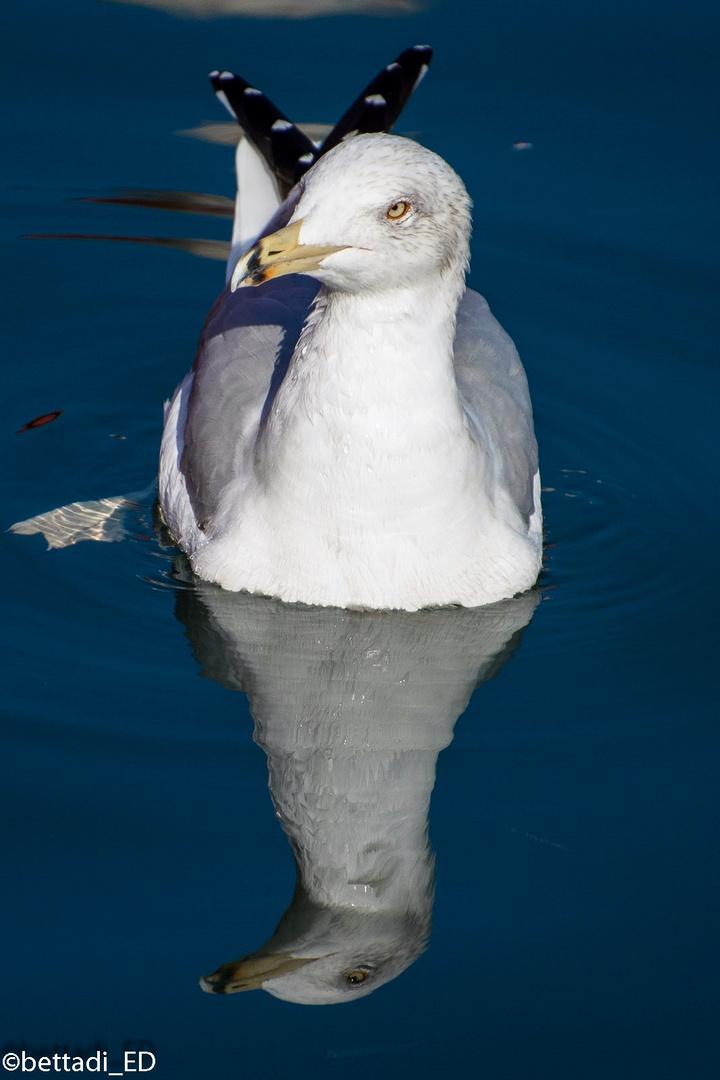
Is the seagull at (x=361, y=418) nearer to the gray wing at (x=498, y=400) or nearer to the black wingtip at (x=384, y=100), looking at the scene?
the gray wing at (x=498, y=400)

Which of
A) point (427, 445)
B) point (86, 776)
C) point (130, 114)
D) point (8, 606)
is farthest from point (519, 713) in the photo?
point (130, 114)

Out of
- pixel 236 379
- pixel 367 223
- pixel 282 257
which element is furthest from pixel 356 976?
pixel 236 379

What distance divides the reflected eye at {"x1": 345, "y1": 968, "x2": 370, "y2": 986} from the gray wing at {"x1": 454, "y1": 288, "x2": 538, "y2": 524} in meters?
2.34

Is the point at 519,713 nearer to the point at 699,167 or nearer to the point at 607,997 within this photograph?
the point at 607,997

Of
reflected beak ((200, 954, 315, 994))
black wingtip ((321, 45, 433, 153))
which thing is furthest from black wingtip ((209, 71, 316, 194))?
reflected beak ((200, 954, 315, 994))

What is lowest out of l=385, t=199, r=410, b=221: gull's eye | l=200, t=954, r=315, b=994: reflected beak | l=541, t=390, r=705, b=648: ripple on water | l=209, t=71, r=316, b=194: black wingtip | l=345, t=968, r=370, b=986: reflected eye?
l=345, t=968, r=370, b=986: reflected eye

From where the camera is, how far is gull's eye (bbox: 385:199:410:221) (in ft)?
16.5

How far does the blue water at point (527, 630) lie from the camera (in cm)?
443

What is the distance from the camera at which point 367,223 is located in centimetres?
498

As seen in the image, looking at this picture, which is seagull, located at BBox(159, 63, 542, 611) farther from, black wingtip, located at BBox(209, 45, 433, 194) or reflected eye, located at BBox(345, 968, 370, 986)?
reflected eye, located at BBox(345, 968, 370, 986)

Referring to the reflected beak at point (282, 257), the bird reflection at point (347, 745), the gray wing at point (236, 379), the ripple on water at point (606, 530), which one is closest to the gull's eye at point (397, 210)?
the reflected beak at point (282, 257)

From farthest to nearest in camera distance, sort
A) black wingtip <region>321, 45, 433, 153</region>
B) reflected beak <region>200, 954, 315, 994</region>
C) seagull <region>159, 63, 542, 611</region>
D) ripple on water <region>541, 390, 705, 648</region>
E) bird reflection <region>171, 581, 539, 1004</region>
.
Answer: black wingtip <region>321, 45, 433, 153</region> < ripple on water <region>541, 390, 705, 648</region> < seagull <region>159, 63, 542, 611</region> < bird reflection <region>171, 581, 539, 1004</region> < reflected beak <region>200, 954, 315, 994</region>

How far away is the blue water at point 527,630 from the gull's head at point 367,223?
5.36 ft

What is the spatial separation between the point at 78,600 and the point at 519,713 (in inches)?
72.9
